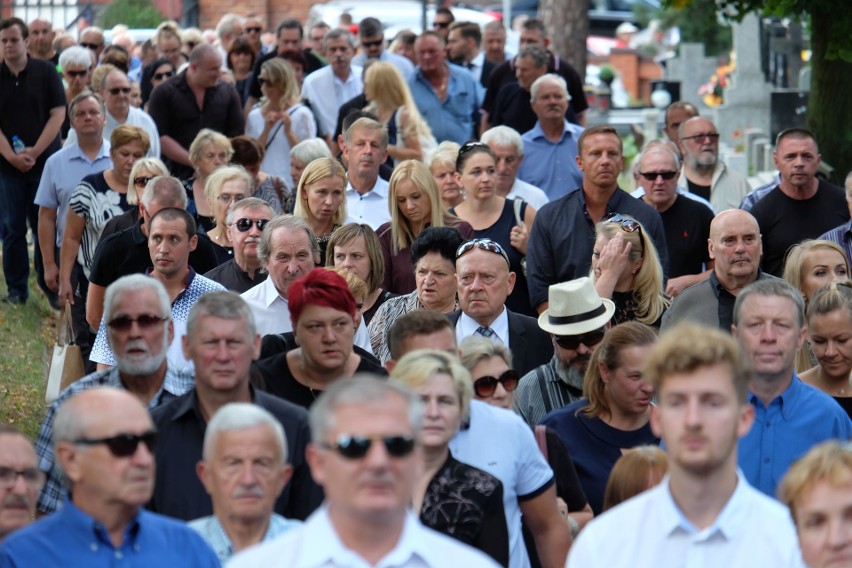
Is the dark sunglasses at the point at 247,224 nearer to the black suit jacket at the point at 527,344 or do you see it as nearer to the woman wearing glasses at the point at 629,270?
the black suit jacket at the point at 527,344

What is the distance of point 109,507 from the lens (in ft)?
A: 15.3

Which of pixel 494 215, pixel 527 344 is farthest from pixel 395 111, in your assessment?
pixel 527 344

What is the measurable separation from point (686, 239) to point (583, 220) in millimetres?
1093

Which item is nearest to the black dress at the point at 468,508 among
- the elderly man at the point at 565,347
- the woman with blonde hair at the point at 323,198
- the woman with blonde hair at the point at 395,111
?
the elderly man at the point at 565,347

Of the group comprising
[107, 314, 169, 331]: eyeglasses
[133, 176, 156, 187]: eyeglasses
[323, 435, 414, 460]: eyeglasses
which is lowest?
[107, 314, 169, 331]: eyeglasses

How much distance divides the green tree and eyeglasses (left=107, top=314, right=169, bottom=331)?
2242 centimetres

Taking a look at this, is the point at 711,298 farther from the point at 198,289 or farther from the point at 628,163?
the point at 628,163

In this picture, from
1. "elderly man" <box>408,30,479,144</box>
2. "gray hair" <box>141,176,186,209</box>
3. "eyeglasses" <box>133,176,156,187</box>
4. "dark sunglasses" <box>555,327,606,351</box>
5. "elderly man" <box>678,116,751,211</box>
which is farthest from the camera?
"elderly man" <box>408,30,479,144</box>

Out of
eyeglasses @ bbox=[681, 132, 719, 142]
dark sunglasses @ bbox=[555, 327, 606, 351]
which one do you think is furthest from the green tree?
dark sunglasses @ bbox=[555, 327, 606, 351]

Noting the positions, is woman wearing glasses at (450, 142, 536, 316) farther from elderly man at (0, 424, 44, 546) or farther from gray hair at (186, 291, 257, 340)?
elderly man at (0, 424, 44, 546)

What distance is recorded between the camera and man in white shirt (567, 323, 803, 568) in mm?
4191

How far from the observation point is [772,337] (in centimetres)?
620

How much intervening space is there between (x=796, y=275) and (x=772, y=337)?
248 centimetres

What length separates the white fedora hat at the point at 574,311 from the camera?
7754mm
